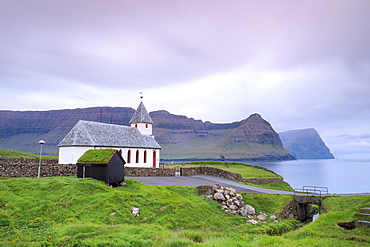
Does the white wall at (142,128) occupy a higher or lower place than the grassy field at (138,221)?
higher

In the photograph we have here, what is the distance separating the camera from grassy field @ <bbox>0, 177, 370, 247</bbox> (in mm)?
13188

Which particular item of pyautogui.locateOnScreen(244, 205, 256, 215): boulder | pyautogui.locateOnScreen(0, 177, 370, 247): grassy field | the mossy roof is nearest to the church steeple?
the mossy roof

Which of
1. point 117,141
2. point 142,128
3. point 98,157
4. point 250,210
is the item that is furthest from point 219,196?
point 142,128

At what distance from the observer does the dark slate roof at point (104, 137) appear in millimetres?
41031

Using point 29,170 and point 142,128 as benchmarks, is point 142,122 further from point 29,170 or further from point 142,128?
point 29,170

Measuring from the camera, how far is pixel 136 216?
1908 centimetres

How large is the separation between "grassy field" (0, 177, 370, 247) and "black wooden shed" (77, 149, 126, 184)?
79.0 inches

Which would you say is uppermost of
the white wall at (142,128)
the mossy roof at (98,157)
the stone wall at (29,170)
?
the white wall at (142,128)

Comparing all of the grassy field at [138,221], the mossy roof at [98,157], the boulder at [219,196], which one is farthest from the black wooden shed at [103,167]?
the boulder at [219,196]

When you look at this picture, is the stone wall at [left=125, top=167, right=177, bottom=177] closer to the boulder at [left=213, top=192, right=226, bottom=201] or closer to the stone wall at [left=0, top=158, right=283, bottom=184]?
the stone wall at [left=0, top=158, right=283, bottom=184]

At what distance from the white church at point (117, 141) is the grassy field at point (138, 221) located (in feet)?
58.7

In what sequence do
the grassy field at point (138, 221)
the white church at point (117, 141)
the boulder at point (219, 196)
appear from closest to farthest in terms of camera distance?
the grassy field at point (138, 221) → the boulder at point (219, 196) → the white church at point (117, 141)

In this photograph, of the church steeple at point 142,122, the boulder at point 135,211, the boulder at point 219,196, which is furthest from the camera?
the church steeple at point 142,122

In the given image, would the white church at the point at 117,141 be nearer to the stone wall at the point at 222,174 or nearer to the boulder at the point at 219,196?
the stone wall at the point at 222,174
